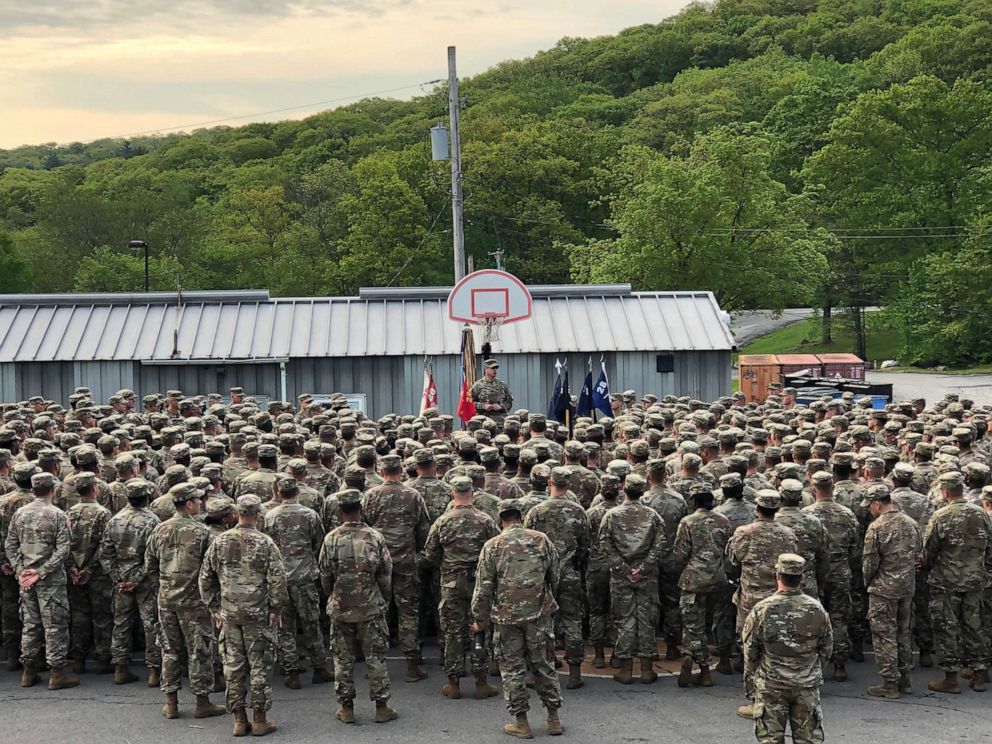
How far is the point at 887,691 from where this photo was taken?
1036 cm

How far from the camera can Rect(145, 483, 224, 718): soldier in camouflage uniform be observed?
990 cm

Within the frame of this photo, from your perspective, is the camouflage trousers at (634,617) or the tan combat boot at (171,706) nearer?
the tan combat boot at (171,706)

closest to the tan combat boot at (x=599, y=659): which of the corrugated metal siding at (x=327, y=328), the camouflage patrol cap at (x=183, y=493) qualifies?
the camouflage patrol cap at (x=183, y=493)

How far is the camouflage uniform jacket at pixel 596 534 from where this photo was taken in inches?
430

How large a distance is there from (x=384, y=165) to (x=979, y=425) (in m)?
58.1

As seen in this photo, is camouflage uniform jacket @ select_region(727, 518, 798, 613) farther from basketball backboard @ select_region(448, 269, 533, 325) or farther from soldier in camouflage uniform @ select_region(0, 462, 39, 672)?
basketball backboard @ select_region(448, 269, 533, 325)

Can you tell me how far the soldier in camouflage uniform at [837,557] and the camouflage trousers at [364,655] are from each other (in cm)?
423

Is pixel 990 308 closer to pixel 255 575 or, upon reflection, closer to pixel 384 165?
pixel 384 165

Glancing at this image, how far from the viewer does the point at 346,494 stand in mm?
9727

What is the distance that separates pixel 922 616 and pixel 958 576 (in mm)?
872

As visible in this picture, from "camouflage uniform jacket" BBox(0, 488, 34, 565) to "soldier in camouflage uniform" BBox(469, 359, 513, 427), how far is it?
9182mm

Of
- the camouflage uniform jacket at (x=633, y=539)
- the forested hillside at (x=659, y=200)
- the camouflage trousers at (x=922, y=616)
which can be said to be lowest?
the camouflage trousers at (x=922, y=616)

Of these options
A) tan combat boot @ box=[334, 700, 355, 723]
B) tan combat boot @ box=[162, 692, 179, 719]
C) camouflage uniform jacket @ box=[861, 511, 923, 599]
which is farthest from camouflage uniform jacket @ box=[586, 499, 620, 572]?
tan combat boot @ box=[162, 692, 179, 719]

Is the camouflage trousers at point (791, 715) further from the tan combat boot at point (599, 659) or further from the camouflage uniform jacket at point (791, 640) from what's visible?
the tan combat boot at point (599, 659)
